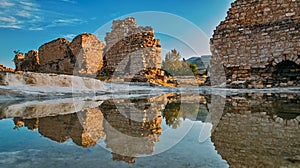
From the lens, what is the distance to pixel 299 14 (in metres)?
6.88

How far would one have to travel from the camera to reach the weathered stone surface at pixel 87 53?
1445cm

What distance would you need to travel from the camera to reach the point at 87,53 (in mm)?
14633

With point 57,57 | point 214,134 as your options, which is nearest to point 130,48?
point 57,57

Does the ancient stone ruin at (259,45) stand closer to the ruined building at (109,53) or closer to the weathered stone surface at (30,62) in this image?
the ruined building at (109,53)

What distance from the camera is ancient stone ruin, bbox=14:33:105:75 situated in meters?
14.5

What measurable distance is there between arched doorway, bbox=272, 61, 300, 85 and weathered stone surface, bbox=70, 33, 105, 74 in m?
10.1

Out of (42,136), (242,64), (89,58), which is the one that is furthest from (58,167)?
(89,58)

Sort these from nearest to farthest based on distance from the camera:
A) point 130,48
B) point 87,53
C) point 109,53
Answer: point 130,48 → point 109,53 → point 87,53

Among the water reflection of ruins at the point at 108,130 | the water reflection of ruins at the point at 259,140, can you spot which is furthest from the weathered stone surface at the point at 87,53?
the water reflection of ruins at the point at 259,140

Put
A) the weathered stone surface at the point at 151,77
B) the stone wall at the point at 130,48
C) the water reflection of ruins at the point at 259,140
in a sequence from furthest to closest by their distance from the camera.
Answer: the stone wall at the point at 130,48
the weathered stone surface at the point at 151,77
the water reflection of ruins at the point at 259,140

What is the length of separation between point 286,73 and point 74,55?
12066 mm

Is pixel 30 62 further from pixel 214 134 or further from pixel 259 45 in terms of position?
pixel 214 134

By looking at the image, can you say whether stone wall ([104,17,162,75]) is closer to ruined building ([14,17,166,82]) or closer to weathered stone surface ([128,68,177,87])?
ruined building ([14,17,166,82])

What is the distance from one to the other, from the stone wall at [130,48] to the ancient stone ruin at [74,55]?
139 cm
